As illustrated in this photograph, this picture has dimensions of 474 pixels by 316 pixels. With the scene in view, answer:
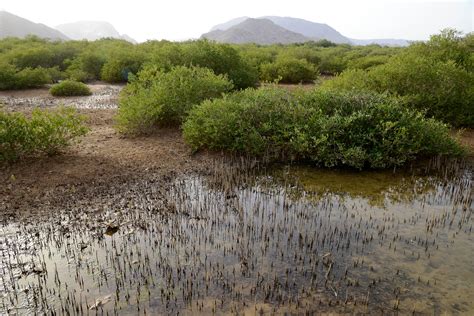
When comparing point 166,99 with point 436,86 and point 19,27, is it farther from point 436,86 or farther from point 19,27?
point 19,27

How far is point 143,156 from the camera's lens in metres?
9.93

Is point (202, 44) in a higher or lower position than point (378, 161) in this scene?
higher

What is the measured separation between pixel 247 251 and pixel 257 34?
165795 millimetres

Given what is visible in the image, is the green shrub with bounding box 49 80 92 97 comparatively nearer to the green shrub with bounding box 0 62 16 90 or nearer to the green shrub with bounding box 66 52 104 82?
the green shrub with bounding box 0 62 16 90

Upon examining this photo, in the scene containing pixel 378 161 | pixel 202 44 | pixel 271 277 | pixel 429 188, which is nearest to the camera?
pixel 271 277

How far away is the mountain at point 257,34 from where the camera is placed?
152 m

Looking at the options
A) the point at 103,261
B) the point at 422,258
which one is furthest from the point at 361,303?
the point at 103,261

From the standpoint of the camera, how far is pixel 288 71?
2400 cm

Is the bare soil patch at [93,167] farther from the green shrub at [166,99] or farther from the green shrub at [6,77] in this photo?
the green shrub at [6,77]

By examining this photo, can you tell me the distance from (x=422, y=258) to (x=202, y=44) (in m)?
14.0

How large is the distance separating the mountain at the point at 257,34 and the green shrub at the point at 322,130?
143 metres

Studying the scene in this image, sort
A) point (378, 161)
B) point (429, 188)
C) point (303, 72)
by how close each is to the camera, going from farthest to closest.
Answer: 1. point (303, 72)
2. point (378, 161)
3. point (429, 188)

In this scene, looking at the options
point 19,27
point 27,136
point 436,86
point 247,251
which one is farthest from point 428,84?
point 19,27

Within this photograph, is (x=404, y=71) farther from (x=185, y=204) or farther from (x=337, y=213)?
(x=185, y=204)
